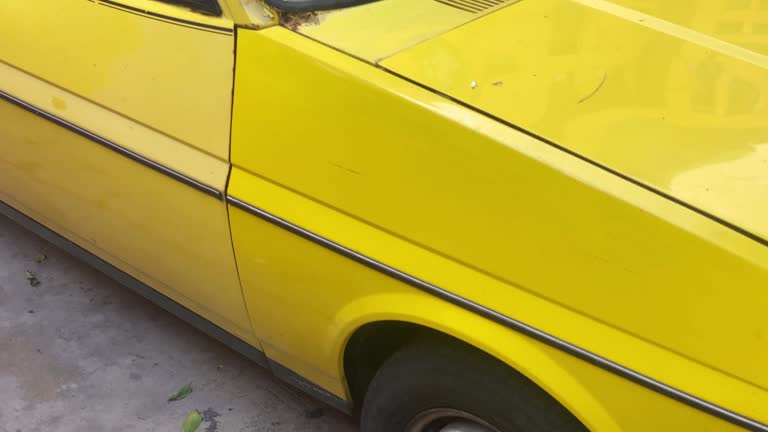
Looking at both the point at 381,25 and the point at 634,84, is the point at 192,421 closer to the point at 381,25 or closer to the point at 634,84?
the point at 381,25

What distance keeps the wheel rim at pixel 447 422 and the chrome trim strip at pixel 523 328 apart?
11.9 inches

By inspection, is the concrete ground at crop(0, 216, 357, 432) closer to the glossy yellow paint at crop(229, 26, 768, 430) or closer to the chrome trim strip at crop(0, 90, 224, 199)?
the glossy yellow paint at crop(229, 26, 768, 430)

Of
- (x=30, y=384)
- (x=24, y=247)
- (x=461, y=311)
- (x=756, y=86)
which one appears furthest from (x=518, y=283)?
(x=24, y=247)

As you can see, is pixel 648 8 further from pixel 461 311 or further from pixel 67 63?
pixel 67 63

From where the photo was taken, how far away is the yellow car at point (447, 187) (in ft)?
4.50

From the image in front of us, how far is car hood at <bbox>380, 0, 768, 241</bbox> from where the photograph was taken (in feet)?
4.70

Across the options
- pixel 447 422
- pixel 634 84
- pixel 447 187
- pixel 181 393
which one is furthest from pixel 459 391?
pixel 181 393

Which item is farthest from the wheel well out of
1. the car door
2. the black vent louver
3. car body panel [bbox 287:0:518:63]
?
the black vent louver

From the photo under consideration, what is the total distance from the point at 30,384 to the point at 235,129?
1360mm

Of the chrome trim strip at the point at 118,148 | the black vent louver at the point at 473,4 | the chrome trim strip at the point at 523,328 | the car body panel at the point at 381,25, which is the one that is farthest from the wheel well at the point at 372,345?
the black vent louver at the point at 473,4

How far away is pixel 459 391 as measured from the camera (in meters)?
1.67

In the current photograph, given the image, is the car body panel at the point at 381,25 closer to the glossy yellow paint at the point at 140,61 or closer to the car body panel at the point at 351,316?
the glossy yellow paint at the point at 140,61

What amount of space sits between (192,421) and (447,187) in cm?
136

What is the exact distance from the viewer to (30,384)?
8.33 ft
